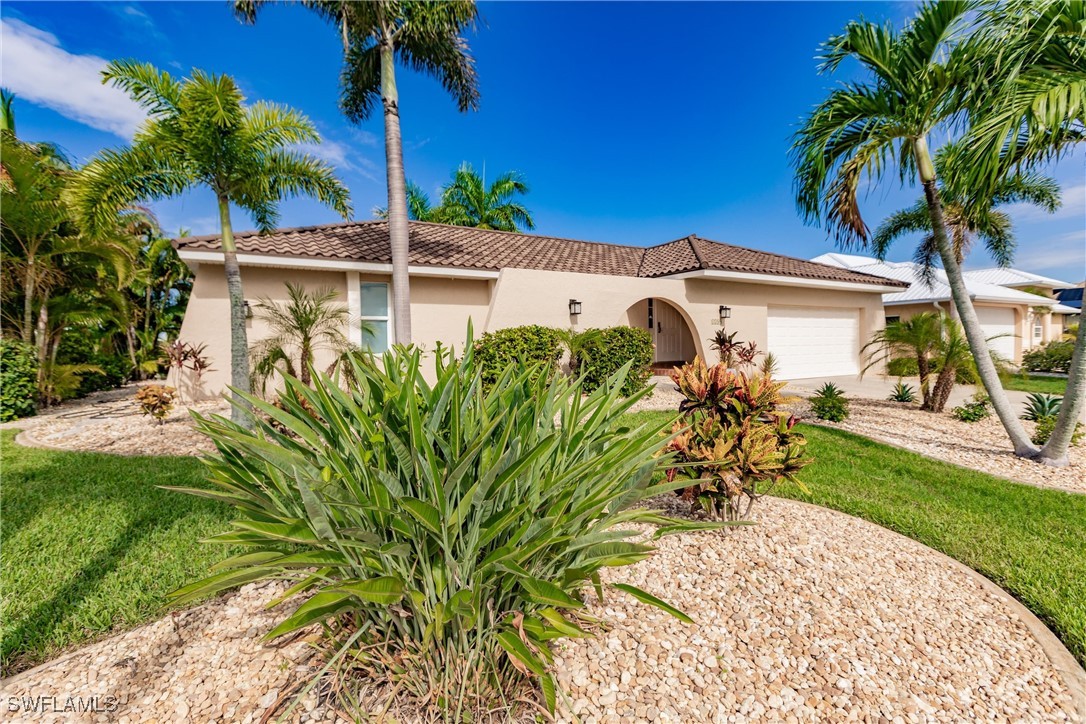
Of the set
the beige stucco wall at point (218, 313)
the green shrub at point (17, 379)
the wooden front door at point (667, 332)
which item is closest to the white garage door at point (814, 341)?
the wooden front door at point (667, 332)

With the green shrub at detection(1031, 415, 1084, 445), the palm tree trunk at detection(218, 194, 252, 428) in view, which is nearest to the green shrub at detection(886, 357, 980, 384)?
the green shrub at detection(1031, 415, 1084, 445)

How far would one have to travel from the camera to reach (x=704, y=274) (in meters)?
12.9

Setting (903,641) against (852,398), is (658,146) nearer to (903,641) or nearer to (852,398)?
(852,398)

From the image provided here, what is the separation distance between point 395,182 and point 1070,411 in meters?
11.4

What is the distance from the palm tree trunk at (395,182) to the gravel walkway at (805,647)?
7033 millimetres

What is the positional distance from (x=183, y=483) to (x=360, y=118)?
31.6 ft

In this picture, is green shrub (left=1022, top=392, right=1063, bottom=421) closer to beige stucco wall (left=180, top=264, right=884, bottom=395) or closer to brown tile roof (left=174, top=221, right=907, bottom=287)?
beige stucco wall (left=180, top=264, right=884, bottom=395)

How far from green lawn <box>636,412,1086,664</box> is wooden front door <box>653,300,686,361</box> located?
11401mm

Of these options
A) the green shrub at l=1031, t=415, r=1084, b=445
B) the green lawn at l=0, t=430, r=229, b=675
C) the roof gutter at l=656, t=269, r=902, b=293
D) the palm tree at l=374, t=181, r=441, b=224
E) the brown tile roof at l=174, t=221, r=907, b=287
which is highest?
the palm tree at l=374, t=181, r=441, b=224

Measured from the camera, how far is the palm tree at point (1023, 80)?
4633 mm

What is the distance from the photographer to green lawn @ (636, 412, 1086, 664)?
301 cm

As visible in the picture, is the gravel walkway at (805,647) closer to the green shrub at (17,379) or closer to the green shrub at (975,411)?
the green shrub at (975,411)

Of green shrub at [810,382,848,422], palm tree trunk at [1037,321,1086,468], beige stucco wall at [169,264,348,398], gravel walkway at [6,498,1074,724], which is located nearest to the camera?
gravel walkway at [6,498,1074,724]

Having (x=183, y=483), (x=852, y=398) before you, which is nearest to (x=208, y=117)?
(x=183, y=483)
